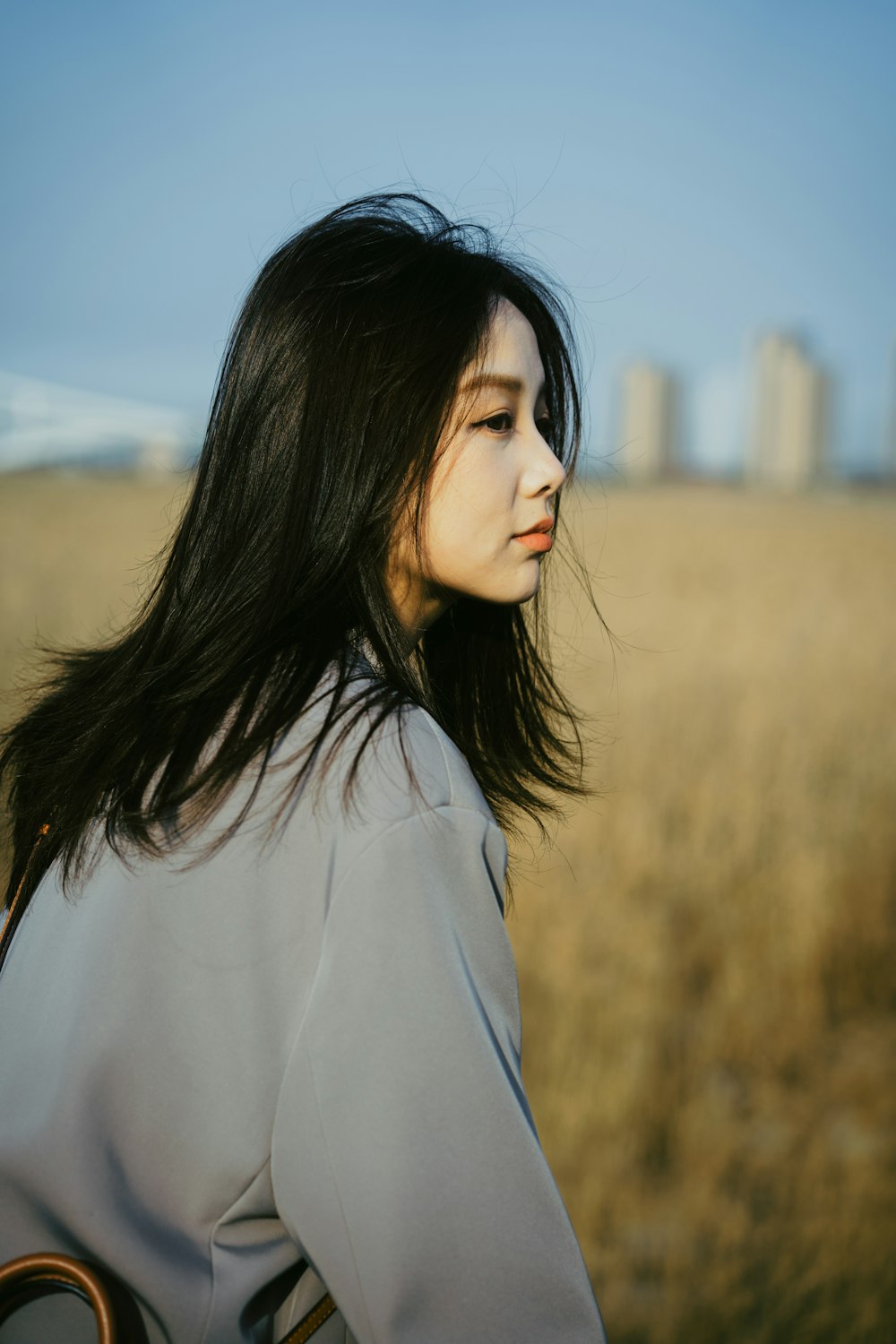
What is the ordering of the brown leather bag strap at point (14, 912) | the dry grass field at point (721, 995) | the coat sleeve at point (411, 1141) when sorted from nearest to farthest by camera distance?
1. the coat sleeve at point (411, 1141)
2. the brown leather bag strap at point (14, 912)
3. the dry grass field at point (721, 995)

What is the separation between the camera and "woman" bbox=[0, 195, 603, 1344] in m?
0.85

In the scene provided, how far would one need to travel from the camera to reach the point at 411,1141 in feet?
2.76

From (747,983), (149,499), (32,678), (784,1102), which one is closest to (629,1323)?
(784,1102)

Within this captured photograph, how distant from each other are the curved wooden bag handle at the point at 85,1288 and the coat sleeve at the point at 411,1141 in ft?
0.48

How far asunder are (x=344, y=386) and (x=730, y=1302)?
137 inches

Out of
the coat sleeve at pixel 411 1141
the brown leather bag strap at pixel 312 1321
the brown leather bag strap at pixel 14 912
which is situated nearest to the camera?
the coat sleeve at pixel 411 1141

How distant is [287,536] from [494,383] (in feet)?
0.87

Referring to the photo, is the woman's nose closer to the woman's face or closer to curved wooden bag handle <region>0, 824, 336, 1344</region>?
the woman's face

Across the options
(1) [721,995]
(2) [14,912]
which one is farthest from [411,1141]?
(1) [721,995]

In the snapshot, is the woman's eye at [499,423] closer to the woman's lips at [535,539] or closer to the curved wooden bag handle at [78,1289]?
the woman's lips at [535,539]

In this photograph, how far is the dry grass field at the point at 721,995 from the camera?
3.71 m

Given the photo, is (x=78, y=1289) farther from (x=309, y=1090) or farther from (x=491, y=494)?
(x=491, y=494)

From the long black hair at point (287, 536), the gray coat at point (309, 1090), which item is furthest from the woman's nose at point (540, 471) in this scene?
the gray coat at point (309, 1090)

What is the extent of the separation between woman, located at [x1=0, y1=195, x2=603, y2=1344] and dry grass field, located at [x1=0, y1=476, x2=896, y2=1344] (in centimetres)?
68
